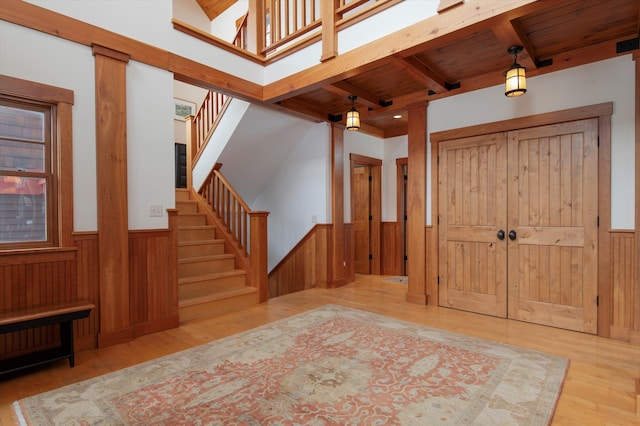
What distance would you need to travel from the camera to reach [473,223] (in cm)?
408

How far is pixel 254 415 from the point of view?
1.97 meters

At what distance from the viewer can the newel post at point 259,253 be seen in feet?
14.7

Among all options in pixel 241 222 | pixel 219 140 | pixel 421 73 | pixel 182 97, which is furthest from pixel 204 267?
pixel 182 97

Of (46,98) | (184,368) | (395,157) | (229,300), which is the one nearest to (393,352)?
(184,368)

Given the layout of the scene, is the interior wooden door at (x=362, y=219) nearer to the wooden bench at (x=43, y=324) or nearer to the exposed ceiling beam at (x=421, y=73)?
the exposed ceiling beam at (x=421, y=73)

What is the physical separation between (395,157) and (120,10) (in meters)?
4.86

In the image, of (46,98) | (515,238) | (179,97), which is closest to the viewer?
(46,98)

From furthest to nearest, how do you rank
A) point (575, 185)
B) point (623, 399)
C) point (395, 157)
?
point (395, 157) < point (575, 185) < point (623, 399)

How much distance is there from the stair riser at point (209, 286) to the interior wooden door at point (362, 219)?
2910 millimetres

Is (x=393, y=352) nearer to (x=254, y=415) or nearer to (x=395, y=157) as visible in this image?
(x=254, y=415)

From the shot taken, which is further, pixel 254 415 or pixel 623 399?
pixel 623 399

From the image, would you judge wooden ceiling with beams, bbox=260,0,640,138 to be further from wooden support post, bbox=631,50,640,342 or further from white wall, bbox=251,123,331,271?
white wall, bbox=251,123,331,271

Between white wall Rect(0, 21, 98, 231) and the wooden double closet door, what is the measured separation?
387 centimetres

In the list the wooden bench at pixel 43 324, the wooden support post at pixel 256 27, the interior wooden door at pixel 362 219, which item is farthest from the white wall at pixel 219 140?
the wooden bench at pixel 43 324
